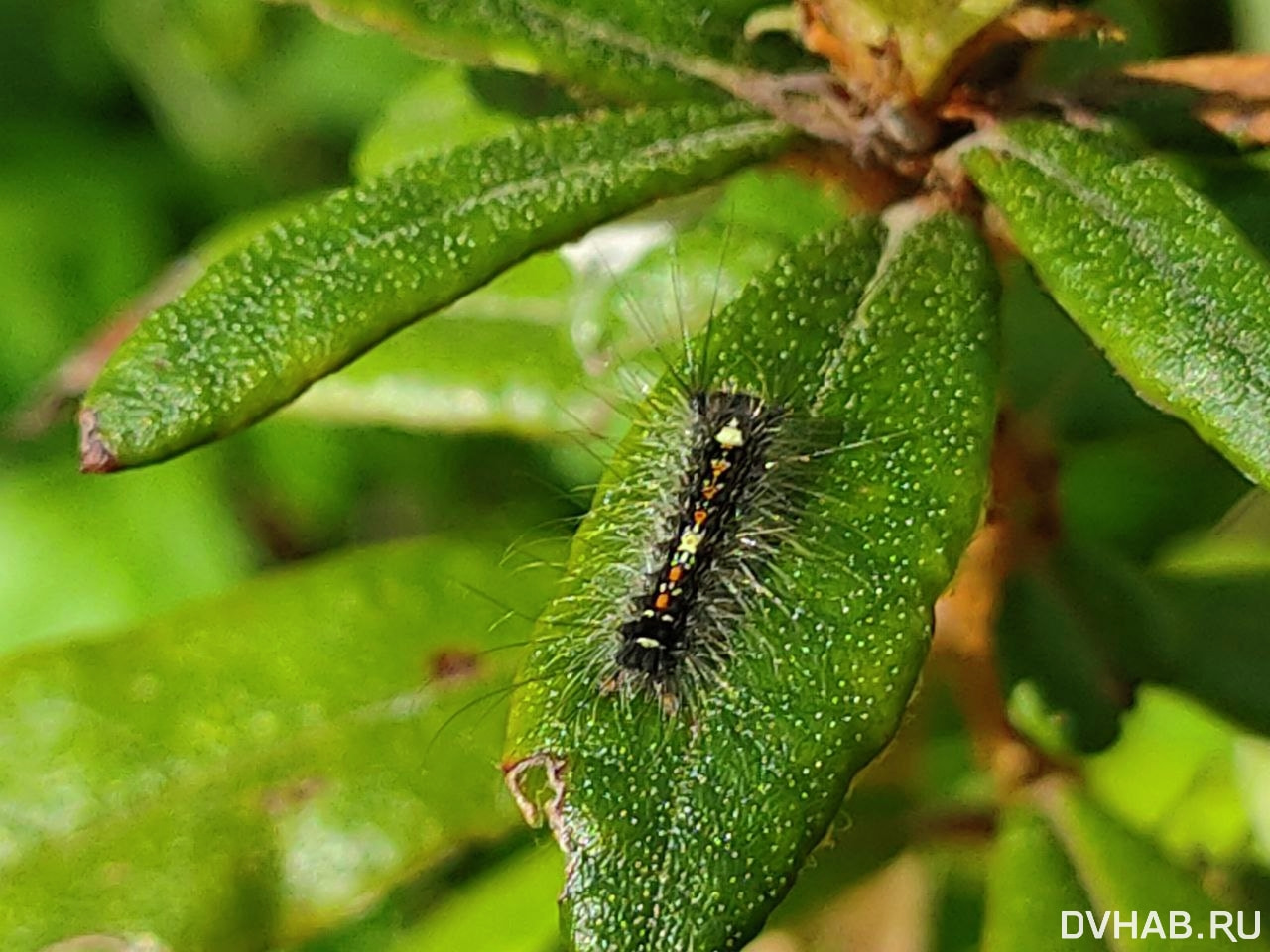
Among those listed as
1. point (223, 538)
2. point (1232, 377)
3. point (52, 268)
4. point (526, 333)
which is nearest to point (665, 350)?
point (526, 333)

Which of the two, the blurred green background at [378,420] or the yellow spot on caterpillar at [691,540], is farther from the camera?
the blurred green background at [378,420]

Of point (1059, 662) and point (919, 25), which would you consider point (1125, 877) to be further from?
point (919, 25)

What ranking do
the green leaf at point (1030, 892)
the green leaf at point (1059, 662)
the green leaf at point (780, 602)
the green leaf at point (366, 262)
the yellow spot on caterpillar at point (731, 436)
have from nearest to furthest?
the green leaf at point (780, 602), the green leaf at point (366, 262), the yellow spot on caterpillar at point (731, 436), the green leaf at point (1030, 892), the green leaf at point (1059, 662)

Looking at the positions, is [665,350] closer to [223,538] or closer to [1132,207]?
[1132,207]

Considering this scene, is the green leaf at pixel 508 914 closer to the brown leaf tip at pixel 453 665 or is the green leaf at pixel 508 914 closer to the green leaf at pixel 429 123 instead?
the brown leaf tip at pixel 453 665

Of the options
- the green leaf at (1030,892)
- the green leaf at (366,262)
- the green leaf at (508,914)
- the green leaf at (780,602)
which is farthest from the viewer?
the green leaf at (508,914)

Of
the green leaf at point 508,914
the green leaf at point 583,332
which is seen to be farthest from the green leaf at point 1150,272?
the green leaf at point 508,914

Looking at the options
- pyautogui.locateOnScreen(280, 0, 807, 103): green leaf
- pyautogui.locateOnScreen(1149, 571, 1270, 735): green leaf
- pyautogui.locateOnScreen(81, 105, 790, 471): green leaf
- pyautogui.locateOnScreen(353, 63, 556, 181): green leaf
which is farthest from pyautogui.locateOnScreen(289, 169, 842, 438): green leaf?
pyautogui.locateOnScreen(1149, 571, 1270, 735): green leaf
